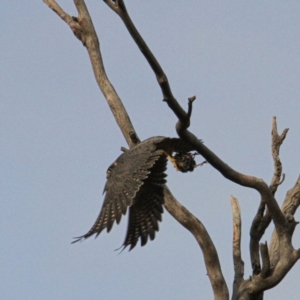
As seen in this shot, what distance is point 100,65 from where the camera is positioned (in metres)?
9.16

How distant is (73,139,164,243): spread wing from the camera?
21.8 feet

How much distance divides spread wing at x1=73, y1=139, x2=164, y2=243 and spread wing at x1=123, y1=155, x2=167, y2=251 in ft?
0.56

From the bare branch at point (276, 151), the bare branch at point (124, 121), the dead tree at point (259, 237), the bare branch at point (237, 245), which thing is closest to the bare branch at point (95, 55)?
the bare branch at point (124, 121)

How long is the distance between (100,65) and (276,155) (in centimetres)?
293

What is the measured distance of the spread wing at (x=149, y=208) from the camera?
7547mm

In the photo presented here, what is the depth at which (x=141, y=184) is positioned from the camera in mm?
6805

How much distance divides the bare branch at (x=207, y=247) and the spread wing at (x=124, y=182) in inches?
25.8

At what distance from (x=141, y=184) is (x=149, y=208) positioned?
0.98 m

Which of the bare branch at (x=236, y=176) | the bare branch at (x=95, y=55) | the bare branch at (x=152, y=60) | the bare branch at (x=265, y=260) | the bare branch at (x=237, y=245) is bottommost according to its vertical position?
the bare branch at (x=265, y=260)

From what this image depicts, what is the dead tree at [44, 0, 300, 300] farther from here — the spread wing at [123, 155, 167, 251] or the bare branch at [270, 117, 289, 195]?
the spread wing at [123, 155, 167, 251]

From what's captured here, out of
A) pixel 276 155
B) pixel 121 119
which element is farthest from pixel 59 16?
pixel 276 155

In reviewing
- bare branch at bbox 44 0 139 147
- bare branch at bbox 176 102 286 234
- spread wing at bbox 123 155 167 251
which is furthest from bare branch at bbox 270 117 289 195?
bare branch at bbox 44 0 139 147

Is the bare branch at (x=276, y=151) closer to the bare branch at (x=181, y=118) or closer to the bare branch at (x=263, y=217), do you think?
the bare branch at (x=263, y=217)

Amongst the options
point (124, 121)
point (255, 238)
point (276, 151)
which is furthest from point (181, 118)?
point (124, 121)
